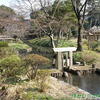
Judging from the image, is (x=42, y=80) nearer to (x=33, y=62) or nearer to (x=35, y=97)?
(x=33, y=62)

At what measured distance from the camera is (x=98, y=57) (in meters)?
15.3

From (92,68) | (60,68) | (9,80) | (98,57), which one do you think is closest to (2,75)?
(9,80)

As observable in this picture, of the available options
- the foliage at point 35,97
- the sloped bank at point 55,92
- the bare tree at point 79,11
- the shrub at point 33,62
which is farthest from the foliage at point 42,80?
the bare tree at point 79,11

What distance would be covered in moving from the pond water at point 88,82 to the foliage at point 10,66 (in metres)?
2.95

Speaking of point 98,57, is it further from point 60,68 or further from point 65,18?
point 65,18

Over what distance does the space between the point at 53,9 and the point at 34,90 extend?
1480 cm

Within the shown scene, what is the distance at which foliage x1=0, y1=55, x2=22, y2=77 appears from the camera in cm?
844

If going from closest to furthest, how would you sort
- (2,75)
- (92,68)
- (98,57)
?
(2,75), (92,68), (98,57)

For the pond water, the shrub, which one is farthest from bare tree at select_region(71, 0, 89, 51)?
the shrub

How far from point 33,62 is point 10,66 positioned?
1009 mm

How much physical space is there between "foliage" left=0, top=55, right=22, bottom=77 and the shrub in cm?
36

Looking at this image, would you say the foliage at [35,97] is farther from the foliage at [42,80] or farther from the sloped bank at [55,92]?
the foliage at [42,80]

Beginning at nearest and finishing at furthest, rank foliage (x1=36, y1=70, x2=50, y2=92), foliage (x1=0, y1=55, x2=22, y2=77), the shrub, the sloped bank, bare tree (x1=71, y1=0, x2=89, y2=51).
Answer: the sloped bank < foliage (x1=36, y1=70, x2=50, y2=92) < the shrub < foliage (x1=0, y1=55, x2=22, y2=77) < bare tree (x1=71, y1=0, x2=89, y2=51)

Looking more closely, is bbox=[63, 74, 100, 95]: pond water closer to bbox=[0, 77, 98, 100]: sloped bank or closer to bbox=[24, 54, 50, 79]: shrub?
bbox=[0, 77, 98, 100]: sloped bank
